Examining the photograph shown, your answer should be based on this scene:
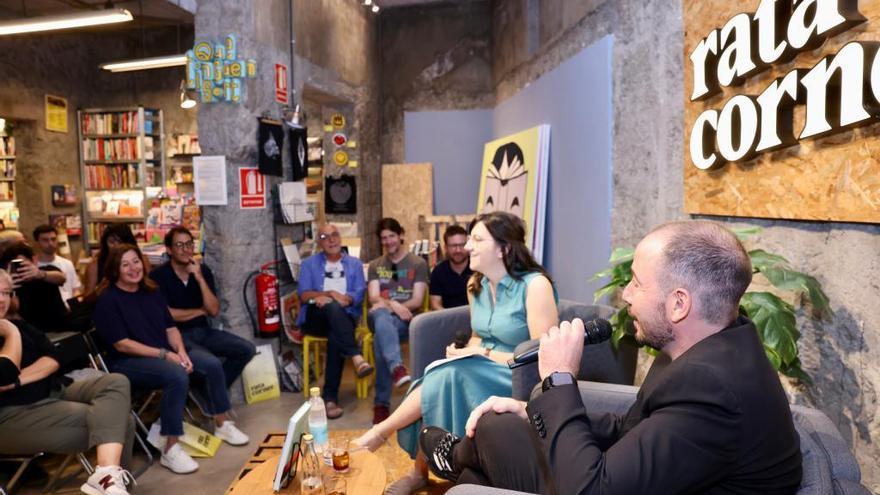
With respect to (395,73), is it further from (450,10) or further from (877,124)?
(877,124)

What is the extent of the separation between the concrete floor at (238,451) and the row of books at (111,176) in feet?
17.6

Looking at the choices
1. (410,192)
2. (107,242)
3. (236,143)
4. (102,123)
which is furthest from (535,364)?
(102,123)

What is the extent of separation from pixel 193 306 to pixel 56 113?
5295mm

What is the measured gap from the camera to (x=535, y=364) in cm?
252

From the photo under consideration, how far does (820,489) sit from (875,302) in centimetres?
90

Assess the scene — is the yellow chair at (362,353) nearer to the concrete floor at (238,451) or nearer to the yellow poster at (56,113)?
the concrete floor at (238,451)

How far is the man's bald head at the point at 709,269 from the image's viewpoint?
54.8 inches

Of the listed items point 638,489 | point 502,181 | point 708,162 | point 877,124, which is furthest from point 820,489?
point 502,181

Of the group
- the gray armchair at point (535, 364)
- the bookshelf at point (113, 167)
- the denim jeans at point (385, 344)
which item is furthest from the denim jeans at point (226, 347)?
the bookshelf at point (113, 167)

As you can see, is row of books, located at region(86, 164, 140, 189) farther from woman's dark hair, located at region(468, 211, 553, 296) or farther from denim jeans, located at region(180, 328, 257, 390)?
woman's dark hair, located at region(468, 211, 553, 296)

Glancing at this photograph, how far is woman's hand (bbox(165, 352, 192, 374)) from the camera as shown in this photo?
3581mm

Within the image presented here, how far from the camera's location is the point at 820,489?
1.33 m

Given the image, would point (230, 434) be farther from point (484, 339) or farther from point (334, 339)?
point (484, 339)

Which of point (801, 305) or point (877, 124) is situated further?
point (801, 305)
